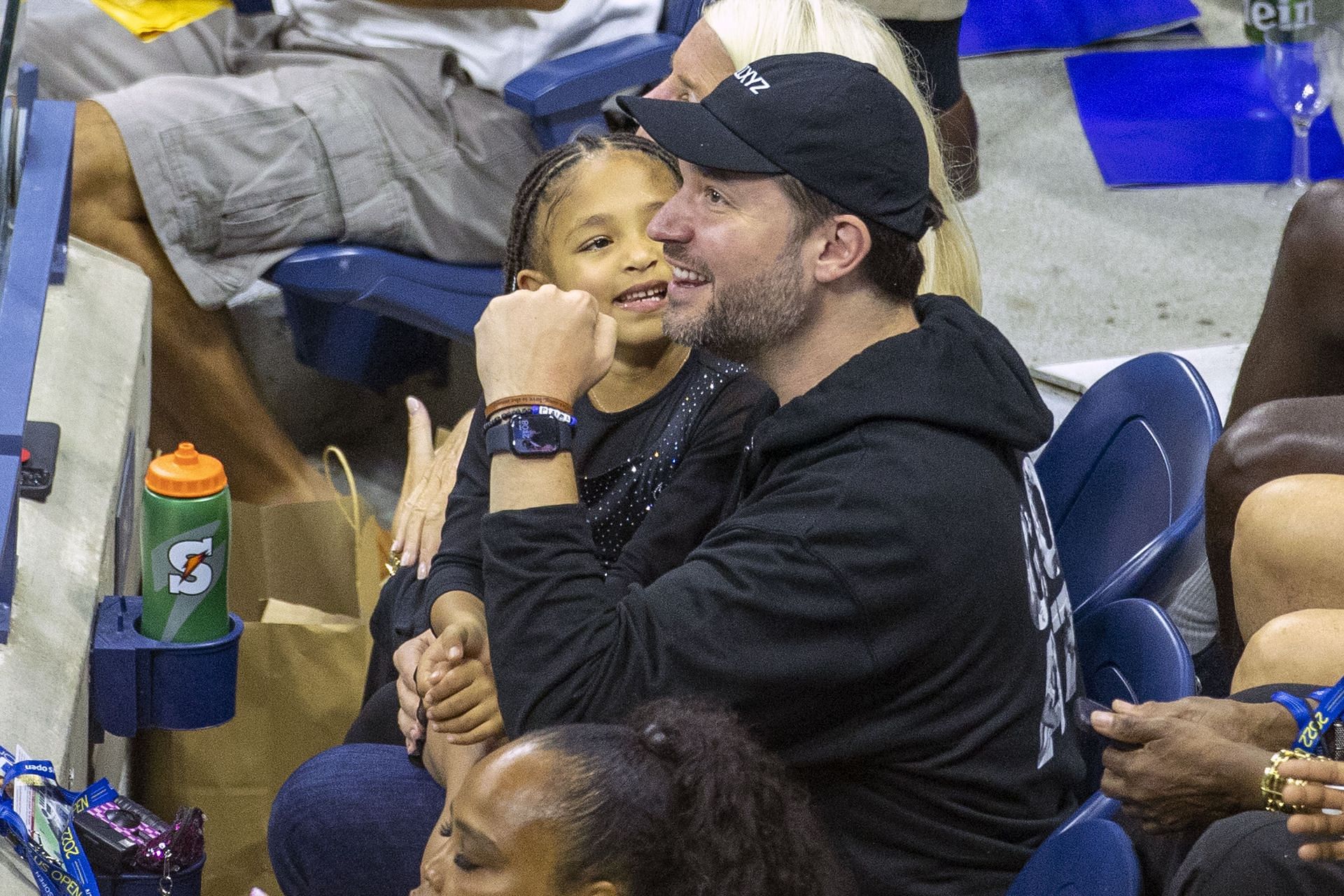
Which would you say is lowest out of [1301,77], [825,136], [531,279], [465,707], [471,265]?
[1301,77]

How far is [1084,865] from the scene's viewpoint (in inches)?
51.4

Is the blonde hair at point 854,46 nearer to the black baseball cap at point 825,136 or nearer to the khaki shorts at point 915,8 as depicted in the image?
the black baseball cap at point 825,136

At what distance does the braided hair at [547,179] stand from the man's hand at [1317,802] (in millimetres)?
972

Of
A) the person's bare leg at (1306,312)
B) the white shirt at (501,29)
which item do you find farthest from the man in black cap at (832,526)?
the white shirt at (501,29)

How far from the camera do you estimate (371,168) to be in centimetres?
295

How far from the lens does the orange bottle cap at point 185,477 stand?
5.72ft

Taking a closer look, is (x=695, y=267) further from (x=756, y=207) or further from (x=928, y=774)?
(x=928, y=774)

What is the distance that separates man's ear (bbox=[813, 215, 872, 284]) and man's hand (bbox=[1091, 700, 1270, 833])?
0.49 metres

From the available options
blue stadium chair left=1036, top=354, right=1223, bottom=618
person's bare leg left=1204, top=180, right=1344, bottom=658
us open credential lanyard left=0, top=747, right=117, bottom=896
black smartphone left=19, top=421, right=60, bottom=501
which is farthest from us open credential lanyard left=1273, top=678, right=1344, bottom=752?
black smartphone left=19, top=421, right=60, bottom=501

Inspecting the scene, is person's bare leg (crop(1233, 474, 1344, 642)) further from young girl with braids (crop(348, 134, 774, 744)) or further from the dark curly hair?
the dark curly hair

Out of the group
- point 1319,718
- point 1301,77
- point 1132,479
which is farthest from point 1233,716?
point 1301,77

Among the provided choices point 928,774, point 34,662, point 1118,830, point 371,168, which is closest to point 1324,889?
point 1118,830

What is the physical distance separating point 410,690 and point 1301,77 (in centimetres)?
340

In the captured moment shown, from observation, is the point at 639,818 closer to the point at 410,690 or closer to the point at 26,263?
the point at 410,690
